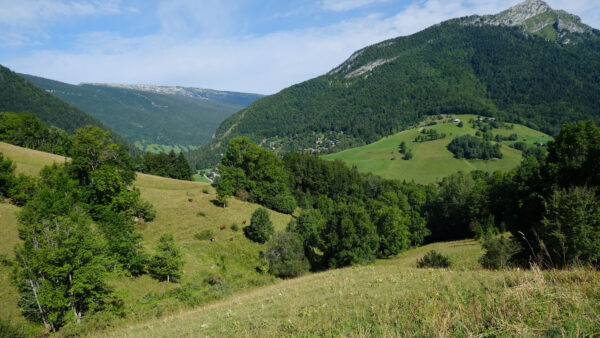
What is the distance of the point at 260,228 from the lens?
163 feet

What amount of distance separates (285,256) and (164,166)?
70.8m

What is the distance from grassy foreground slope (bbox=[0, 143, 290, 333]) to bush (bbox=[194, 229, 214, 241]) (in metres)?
0.87

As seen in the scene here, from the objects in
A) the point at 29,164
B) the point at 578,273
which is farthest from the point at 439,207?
the point at 29,164

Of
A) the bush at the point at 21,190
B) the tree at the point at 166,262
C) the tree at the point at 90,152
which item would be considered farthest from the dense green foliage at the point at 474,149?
the bush at the point at 21,190

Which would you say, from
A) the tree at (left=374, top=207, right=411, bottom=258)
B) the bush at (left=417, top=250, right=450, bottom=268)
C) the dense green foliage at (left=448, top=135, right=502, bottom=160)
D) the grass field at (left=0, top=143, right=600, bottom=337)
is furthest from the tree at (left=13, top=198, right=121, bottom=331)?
the dense green foliage at (left=448, top=135, right=502, bottom=160)

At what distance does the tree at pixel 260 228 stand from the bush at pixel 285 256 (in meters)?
5.18

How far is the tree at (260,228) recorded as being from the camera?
4955 cm

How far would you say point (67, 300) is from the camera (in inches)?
839

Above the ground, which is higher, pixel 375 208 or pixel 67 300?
pixel 67 300

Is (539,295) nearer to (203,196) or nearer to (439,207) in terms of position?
(203,196)

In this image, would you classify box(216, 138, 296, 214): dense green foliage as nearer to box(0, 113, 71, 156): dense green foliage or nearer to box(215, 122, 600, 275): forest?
box(215, 122, 600, 275): forest

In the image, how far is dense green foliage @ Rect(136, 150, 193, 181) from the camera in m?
92.8

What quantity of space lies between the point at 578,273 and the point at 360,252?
35.5 metres

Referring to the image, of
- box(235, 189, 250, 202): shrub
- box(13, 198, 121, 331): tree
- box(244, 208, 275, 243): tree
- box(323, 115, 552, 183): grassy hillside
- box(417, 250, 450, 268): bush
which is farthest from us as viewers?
box(323, 115, 552, 183): grassy hillside
